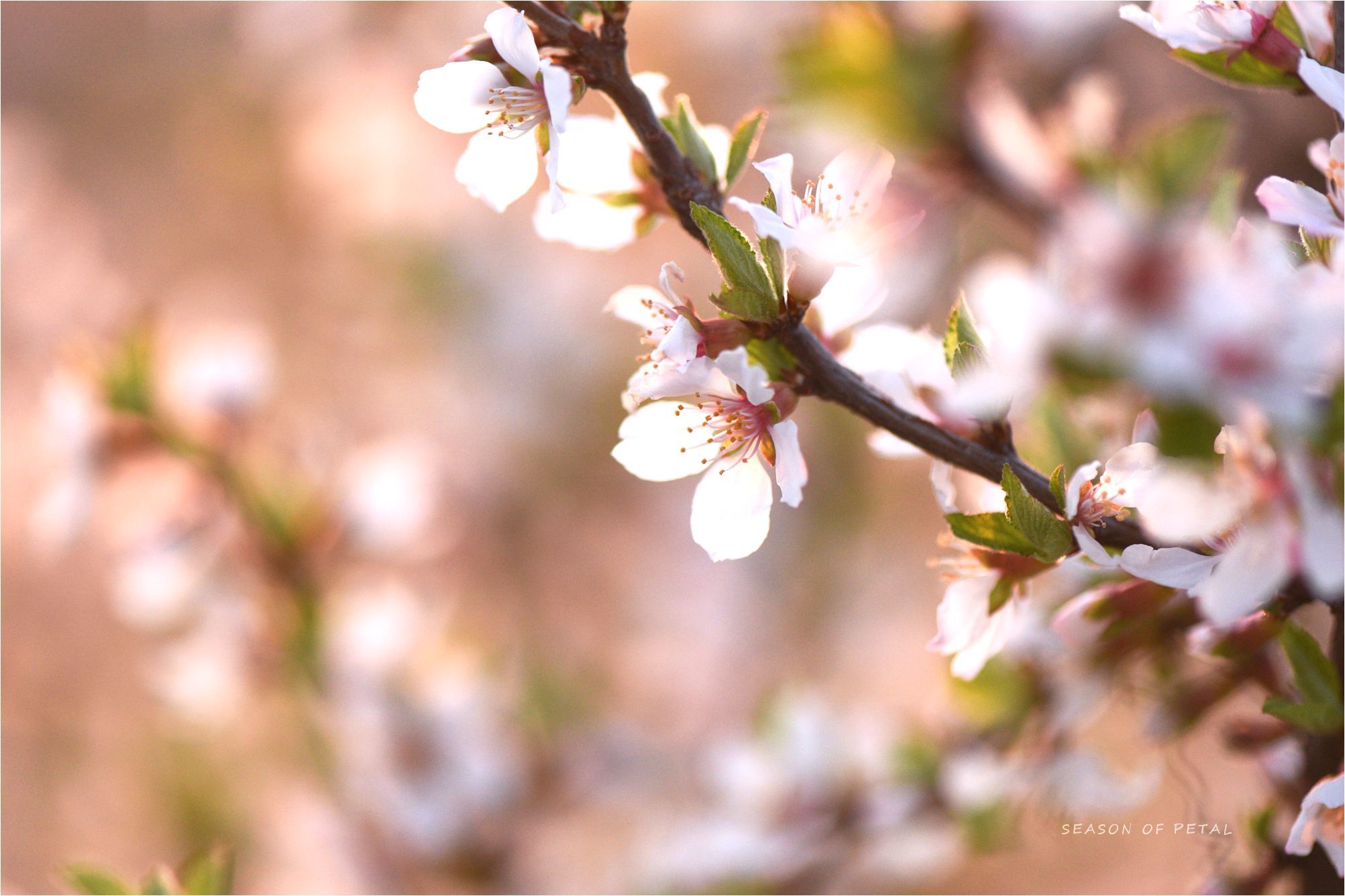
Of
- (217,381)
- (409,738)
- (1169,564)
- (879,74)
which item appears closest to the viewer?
(1169,564)

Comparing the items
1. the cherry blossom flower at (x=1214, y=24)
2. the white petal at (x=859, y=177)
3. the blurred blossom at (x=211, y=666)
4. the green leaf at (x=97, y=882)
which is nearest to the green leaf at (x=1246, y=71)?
the cherry blossom flower at (x=1214, y=24)

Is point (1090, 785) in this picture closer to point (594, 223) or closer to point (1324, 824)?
point (1324, 824)

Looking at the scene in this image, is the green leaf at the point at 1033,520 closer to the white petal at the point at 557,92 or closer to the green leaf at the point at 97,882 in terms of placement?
the white petal at the point at 557,92

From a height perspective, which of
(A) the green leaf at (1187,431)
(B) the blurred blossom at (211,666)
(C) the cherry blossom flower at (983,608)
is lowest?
(B) the blurred blossom at (211,666)

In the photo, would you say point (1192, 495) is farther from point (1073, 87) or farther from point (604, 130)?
point (1073, 87)

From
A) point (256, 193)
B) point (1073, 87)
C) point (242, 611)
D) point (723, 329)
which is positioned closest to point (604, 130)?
point (723, 329)

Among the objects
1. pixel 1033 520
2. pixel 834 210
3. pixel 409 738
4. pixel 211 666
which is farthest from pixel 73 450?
pixel 1033 520

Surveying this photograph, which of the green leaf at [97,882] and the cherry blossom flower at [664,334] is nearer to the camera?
the cherry blossom flower at [664,334]

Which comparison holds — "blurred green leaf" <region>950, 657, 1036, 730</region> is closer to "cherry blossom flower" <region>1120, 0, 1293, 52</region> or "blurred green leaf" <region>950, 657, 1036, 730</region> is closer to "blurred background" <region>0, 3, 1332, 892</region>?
"blurred background" <region>0, 3, 1332, 892</region>
